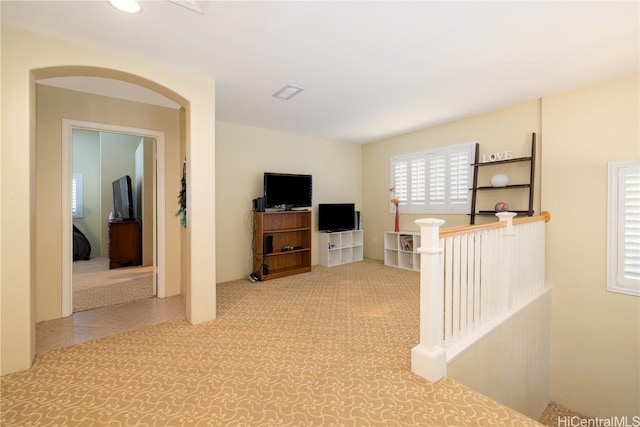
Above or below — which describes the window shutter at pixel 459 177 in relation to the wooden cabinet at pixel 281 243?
above

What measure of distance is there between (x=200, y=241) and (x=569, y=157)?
430 centimetres

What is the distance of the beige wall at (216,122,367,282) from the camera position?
14.2 ft

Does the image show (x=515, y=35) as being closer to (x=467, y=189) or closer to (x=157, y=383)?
(x=467, y=189)

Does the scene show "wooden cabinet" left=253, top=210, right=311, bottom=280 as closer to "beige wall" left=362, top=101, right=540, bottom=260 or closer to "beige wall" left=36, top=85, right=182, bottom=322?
"beige wall" left=36, top=85, right=182, bottom=322

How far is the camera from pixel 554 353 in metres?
3.42

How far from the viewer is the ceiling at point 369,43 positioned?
73.0 inches

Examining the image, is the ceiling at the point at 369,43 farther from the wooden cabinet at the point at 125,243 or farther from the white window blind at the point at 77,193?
the white window blind at the point at 77,193

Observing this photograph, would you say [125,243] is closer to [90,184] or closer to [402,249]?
[90,184]

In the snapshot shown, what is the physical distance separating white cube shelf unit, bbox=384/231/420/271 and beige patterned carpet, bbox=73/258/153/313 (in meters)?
3.98

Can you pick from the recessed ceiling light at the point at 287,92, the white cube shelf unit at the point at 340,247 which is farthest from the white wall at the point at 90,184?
the recessed ceiling light at the point at 287,92

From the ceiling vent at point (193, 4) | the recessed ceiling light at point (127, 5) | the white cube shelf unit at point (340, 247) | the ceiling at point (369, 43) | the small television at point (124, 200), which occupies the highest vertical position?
the ceiling at point (369, 43)

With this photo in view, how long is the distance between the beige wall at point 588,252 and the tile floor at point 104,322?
4.49 m

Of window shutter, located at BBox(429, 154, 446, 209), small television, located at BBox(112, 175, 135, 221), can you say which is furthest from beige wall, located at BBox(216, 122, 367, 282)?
small television, located at BBox(112, 175, 135, 221)

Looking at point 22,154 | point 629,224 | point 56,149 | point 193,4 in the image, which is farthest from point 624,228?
point 56,149
